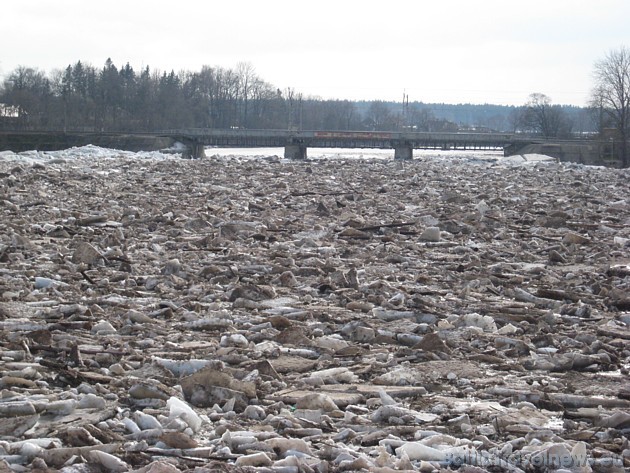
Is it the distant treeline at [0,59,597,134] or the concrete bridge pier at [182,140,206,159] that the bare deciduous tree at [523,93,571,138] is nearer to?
the distant treeline at [0,59,597,134]

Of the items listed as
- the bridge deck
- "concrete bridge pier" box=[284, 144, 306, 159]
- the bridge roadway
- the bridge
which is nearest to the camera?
the bridge

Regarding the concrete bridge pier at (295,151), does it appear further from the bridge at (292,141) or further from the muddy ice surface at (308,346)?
the muddy ice surface at (308,346)

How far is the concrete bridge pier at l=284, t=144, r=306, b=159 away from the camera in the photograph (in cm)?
7050

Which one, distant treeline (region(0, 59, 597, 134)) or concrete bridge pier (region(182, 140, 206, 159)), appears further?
distant treeline (region(0, 59, 597, 134))

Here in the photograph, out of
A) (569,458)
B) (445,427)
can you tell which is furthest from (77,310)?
(569,458)

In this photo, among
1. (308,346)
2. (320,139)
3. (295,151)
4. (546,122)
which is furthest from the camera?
(546,122)

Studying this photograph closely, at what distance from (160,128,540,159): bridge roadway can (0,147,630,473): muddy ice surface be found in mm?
60902

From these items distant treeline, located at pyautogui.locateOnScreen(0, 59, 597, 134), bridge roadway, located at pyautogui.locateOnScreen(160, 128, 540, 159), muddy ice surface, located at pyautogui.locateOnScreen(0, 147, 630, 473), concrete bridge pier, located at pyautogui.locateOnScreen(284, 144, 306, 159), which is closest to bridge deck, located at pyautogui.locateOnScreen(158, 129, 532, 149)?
bridge roadway, located at pyautogui.locateOnScreen(160, 128, 540, 159)

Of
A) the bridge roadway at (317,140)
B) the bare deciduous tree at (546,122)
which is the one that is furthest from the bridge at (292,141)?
the bare deciduous tree at (546,122)

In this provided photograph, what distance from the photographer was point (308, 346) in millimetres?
5980

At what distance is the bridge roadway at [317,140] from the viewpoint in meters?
74.4

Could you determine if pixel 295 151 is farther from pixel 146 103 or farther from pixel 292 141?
pixel 146 103

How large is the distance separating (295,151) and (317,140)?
4784 mm

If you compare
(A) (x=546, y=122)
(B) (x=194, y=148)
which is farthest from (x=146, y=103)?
(A) (x=546, y=122)
